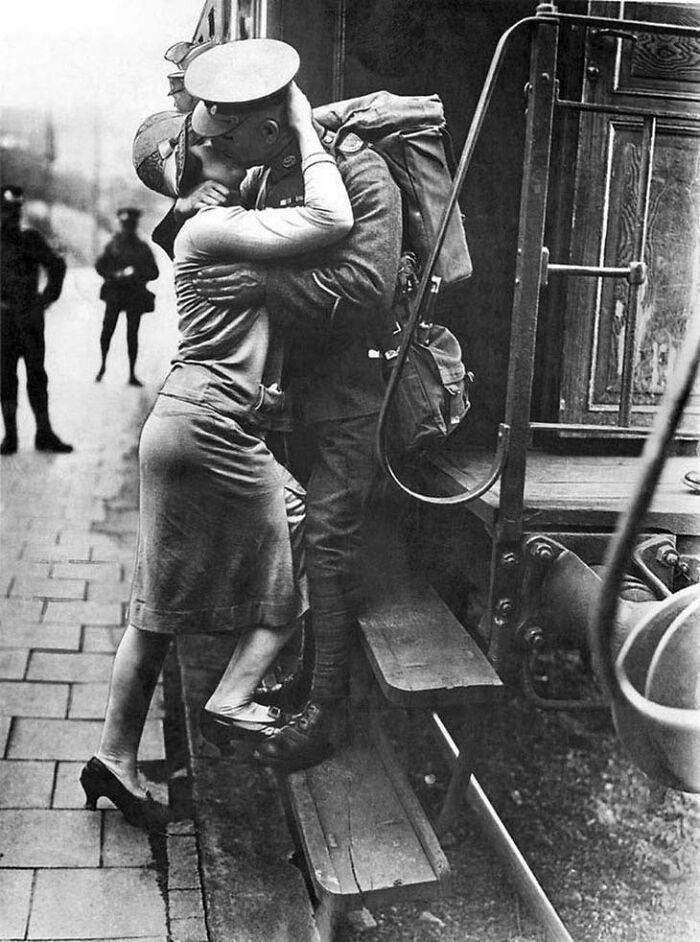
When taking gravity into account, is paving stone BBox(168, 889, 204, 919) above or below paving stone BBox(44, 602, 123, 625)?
below

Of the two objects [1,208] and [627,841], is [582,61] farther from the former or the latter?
[627,841]

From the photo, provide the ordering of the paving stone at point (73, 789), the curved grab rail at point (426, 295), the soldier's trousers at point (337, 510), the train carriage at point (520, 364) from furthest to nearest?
1. the paving stone at point (73, 789)
2. the soldier's trousers at point (337, 510)
3. the train carriage at point (520, 364)
4. the curved grab rail at point (426, 295)

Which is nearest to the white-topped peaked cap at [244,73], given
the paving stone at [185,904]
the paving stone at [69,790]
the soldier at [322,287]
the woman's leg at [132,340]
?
the soldier at [322,287]

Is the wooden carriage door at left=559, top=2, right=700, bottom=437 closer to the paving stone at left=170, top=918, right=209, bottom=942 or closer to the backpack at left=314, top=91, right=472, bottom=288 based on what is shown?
the backpack at left=314, top=91, right=472, bottom=288

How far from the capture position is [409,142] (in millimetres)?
2297

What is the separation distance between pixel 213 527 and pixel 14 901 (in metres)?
1.05

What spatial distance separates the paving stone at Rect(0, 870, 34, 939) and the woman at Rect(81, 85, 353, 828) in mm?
543

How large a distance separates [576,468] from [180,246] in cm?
114

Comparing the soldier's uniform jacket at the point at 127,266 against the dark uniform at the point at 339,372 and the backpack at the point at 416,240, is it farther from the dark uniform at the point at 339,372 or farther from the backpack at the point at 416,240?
the backpack at the point at 416,240

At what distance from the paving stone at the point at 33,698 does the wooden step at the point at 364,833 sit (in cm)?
78

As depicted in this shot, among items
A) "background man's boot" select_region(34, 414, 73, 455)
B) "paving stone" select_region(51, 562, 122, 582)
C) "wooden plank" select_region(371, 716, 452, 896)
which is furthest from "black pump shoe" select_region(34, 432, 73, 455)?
"wooden plank" select_region(371, 716, 452, 896)

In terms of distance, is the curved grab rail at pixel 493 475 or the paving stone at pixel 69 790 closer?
the curved grab rail at pixel 493 475

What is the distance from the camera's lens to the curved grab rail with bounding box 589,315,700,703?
1.49 meters

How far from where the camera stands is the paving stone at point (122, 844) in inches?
105
